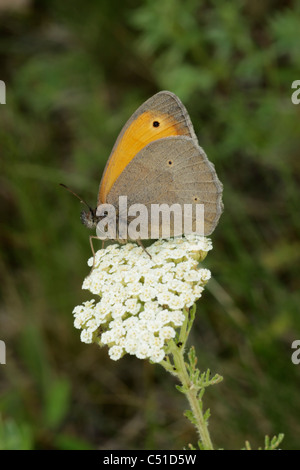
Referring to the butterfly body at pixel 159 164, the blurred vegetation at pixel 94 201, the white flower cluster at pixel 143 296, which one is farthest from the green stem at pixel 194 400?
the blurred vegetation at pixel 94 201

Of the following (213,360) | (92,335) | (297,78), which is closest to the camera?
(92,335)

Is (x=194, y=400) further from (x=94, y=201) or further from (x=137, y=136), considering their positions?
(x=94, y=201)

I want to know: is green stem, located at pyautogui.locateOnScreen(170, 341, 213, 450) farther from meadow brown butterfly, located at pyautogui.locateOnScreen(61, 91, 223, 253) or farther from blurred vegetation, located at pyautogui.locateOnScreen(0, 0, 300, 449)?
blurred vegetation, located at pyautogui.locateOnScreen(0, 0, 300, 449)

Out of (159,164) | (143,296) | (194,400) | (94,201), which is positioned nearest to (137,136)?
(159,164)

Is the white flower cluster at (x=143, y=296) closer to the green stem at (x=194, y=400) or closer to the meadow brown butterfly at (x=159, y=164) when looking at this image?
the green stem at (x=194, y=400)

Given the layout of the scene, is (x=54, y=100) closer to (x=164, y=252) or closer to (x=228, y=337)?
(x=228, y=337)

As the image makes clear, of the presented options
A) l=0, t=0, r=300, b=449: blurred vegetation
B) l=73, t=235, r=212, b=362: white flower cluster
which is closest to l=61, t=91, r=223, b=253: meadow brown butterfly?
l=73, t=235, r=212, b=362: white flower cluster
